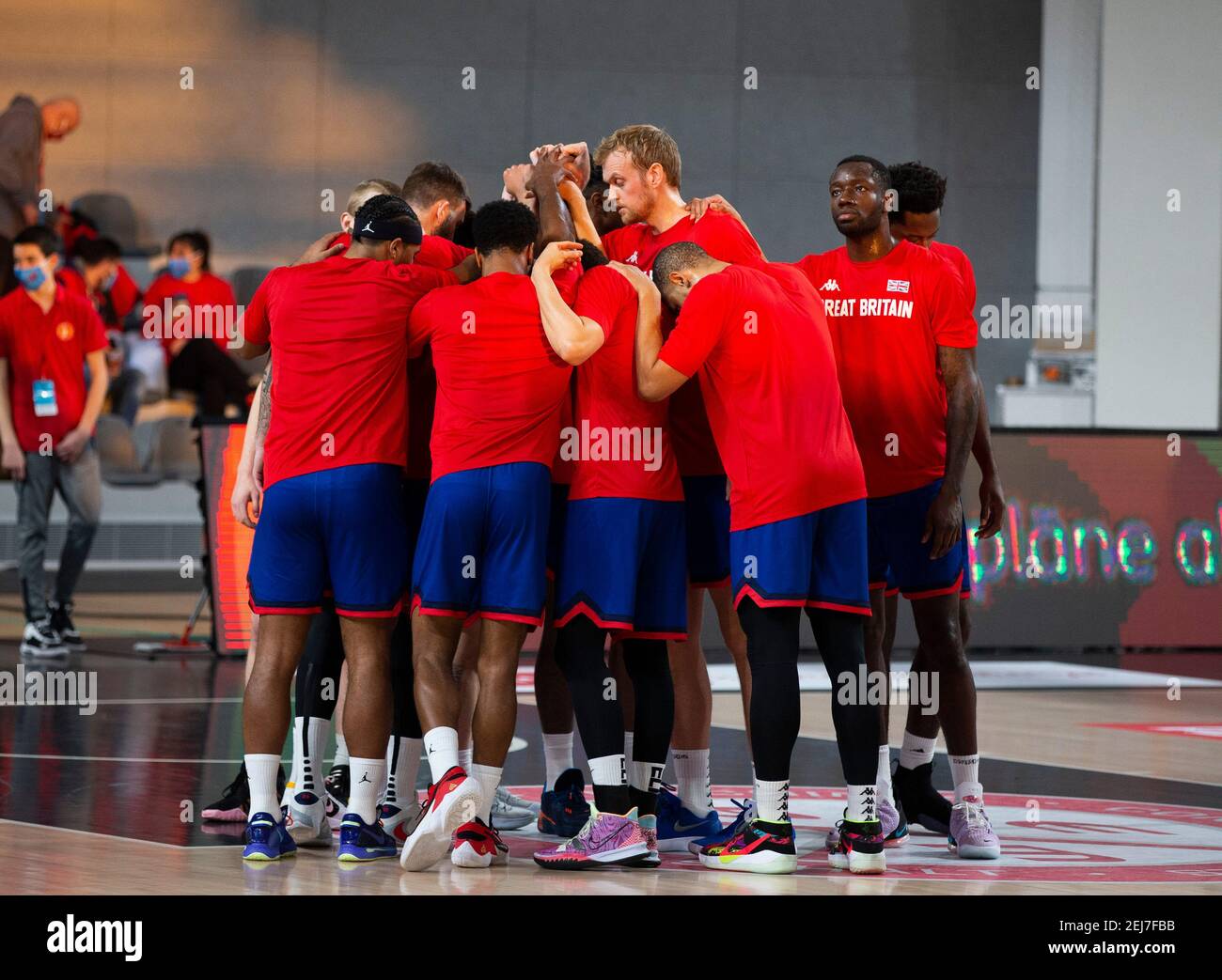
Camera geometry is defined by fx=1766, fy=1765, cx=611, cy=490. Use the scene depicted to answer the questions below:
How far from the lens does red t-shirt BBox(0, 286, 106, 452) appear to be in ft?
34.9

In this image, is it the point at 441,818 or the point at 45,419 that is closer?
the point at 441,818

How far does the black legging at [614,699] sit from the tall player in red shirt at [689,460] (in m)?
0.26

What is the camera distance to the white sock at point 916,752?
5.90 meters

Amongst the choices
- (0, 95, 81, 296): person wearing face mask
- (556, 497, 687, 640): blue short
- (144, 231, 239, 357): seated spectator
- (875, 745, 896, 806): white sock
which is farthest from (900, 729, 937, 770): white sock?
(0, 95, 81, 296): person wearing face mask

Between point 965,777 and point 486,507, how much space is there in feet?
5.74

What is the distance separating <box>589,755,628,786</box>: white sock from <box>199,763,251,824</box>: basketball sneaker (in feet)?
4.50

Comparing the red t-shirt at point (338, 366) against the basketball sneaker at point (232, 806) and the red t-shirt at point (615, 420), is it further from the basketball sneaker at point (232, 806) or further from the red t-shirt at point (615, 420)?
the basketball sneaker at point (232, 806)

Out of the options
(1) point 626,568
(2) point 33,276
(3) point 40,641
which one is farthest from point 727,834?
(2) point 33,276

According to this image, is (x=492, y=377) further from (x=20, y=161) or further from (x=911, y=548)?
(x=20, y=161)

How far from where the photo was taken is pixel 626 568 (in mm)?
5281
